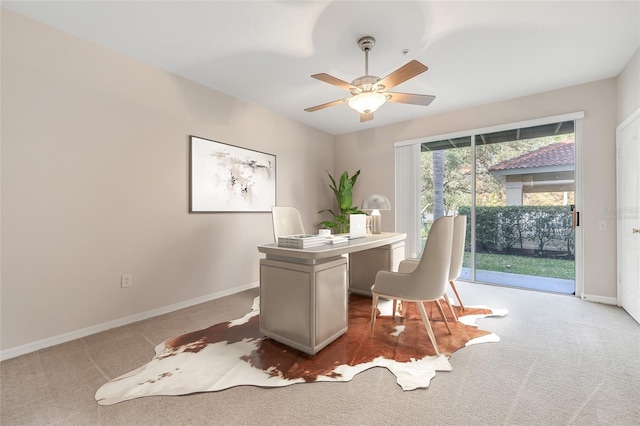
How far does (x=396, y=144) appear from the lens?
4645 mm

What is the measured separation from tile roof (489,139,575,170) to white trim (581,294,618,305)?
1.62 metres

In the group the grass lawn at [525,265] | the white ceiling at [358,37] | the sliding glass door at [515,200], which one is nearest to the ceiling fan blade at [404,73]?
the white ceiling at [358,37]

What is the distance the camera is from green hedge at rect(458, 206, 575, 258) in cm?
350

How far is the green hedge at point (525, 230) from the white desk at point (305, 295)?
2636mm

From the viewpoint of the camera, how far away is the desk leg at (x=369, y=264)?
3158mm

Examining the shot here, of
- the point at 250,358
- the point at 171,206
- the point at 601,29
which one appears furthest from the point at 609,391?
the point at 171,206

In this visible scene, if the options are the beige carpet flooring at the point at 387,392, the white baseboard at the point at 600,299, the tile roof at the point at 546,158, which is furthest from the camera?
the tile roof at the point at 546,158

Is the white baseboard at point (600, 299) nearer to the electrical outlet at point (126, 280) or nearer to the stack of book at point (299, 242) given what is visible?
the stack of book at point (299, 242)

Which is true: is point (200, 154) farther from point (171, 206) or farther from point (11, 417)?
point (11, 417)

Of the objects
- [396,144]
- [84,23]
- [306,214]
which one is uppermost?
[84,23]

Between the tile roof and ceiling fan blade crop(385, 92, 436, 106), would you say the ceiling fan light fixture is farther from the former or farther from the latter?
the tile roof

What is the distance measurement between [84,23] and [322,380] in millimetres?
3209

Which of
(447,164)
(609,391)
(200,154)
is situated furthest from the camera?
(447,164)

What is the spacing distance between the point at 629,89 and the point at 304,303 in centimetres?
384
